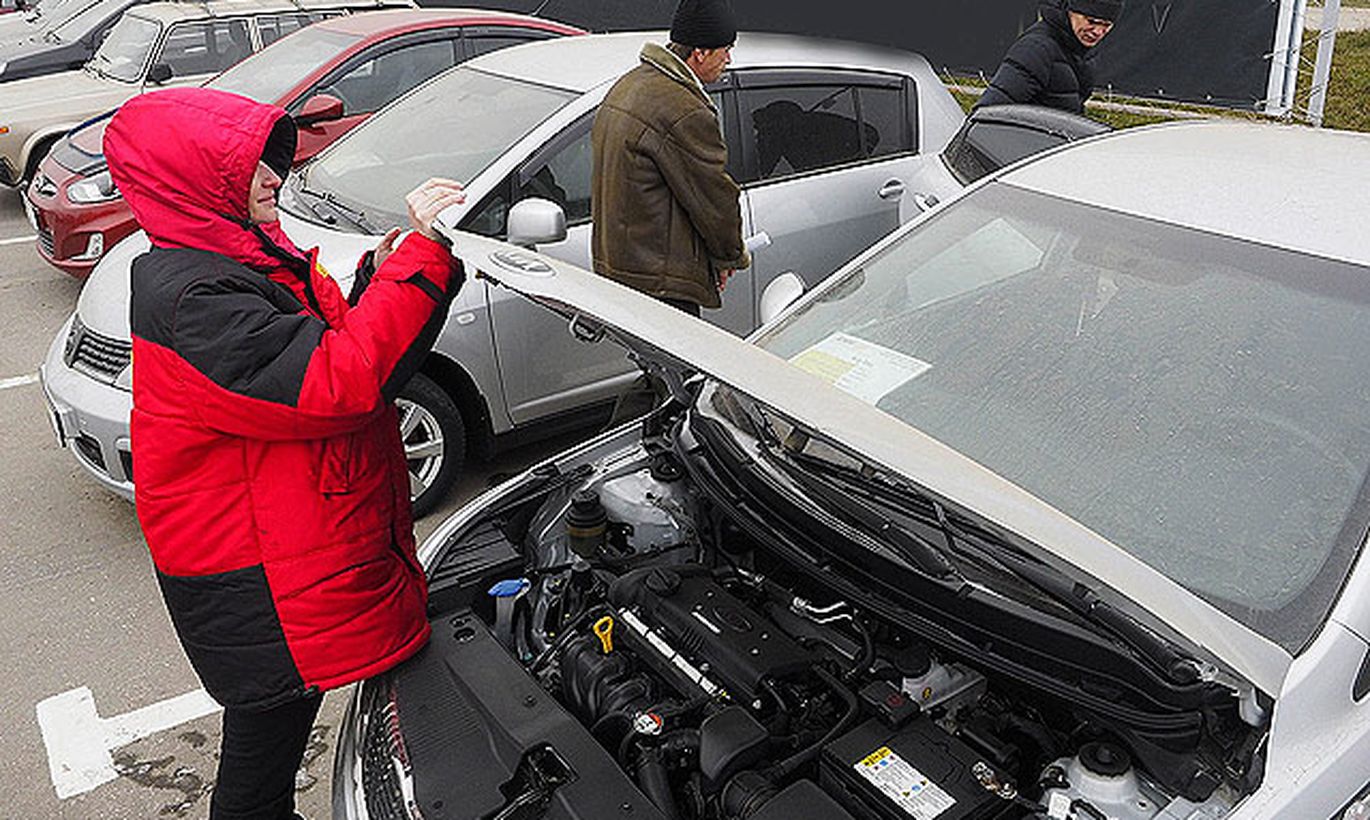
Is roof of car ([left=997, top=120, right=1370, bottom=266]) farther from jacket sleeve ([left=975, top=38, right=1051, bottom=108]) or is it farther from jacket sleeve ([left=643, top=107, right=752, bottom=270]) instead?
jacket sleeve ([left=975, top=38, right=1051, bottom=108])

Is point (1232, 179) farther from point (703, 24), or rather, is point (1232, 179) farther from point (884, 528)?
point (703, 24)

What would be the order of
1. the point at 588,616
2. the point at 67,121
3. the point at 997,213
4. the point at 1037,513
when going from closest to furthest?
the point at 1037,513, the point at 588,616, the point at 997,213, the point at 67,121

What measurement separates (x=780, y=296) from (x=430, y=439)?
168 cm

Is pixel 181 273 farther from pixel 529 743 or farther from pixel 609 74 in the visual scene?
pixel 609 74

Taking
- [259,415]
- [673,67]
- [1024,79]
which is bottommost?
[1024,79]

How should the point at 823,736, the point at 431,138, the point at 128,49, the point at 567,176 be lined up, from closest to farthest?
the point at 823,736
the point at 567,176
the point at 431,138
the point at 128,49

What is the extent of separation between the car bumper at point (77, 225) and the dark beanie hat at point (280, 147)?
182 inches

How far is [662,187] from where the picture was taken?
3.64m

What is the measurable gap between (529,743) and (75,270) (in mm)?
5509

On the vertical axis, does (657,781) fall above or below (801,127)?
below

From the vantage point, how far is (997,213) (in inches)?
107

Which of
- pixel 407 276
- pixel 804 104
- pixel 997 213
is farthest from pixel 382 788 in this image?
pixel 804 104

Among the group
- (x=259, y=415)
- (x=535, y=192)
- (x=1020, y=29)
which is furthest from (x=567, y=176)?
(x=1020, y=29)

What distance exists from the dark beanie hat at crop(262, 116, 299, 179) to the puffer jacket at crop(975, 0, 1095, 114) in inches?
144
